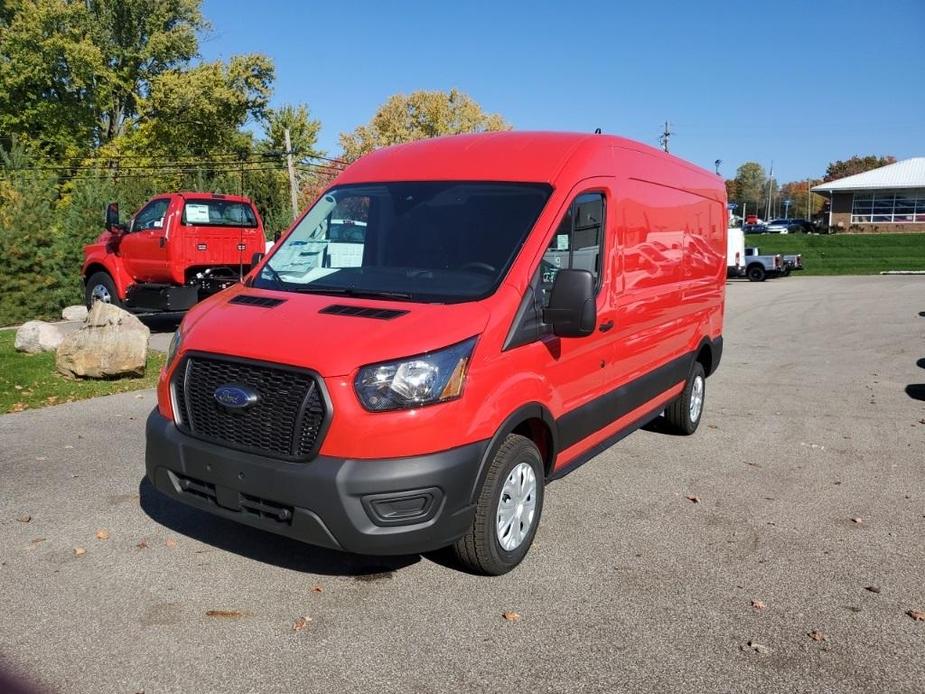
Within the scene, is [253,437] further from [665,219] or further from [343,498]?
[665,219]

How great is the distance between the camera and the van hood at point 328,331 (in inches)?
140

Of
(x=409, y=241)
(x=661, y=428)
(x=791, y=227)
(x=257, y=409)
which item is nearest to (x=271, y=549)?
(x=257, y=409)

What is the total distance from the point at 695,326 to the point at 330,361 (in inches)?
176

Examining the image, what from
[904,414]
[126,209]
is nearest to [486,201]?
[904,414]

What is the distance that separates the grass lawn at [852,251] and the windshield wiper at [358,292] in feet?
127

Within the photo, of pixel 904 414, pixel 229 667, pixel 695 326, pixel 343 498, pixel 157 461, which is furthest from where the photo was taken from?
pixel 904 414

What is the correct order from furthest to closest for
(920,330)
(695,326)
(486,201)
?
(920,330) < (695,326) < (486,201)

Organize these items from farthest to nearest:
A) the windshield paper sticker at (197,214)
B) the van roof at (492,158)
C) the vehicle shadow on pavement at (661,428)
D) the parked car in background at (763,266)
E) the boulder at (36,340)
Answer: the parked car in background at (763,266) → the windshield paper sticker at (197,214) → the boulder at (36,340) → the vehicle shadow on pavement at (661,428) → the van roof at (492,158)

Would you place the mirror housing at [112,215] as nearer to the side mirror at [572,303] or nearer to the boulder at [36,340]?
the boulder at [36,340]

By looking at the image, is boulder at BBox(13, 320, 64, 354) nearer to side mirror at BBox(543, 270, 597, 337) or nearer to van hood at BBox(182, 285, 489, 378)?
van hood at BBox(182, 285, 489, 378)

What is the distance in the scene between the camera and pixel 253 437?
12.2 feet

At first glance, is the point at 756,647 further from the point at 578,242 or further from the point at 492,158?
the point at 492,158

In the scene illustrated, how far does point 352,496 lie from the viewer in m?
3.47

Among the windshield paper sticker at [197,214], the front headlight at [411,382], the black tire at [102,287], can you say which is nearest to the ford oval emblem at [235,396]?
the front headlight at [411,382]
